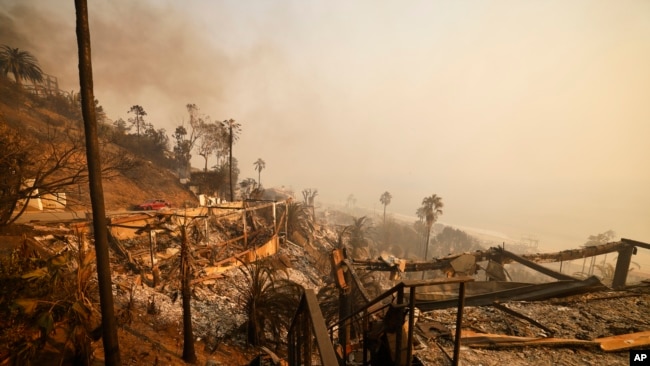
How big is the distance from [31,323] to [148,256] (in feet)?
32.7

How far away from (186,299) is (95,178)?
486 cm

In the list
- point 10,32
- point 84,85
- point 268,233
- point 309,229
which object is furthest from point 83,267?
point 10,32

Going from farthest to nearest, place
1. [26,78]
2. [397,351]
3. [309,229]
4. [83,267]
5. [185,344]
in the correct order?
[26,78], [309,229], [185,344], [83,267], [397,351]

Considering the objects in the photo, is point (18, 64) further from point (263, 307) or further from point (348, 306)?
point (348, 306)

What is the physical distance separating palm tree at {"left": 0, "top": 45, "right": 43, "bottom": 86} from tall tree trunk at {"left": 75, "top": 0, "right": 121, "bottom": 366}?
56.6 meters

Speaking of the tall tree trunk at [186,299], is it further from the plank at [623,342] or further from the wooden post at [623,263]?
the wooden post at [623,263]

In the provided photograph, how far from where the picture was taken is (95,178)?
19.2ft

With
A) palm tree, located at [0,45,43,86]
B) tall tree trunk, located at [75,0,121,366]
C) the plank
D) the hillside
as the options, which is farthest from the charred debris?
palm tree, located at [0,45,43,86]

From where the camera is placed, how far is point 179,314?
11188 mm

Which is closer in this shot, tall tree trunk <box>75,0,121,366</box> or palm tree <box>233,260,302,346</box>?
tall tree trunk <box>75,0,121,366</box>

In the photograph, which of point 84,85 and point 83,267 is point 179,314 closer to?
point 83,267

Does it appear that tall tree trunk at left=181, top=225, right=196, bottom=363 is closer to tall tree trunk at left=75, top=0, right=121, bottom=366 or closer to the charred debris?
the charred debris

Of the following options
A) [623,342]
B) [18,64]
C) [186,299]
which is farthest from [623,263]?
[18,64]

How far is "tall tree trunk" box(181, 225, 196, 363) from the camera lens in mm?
8148
